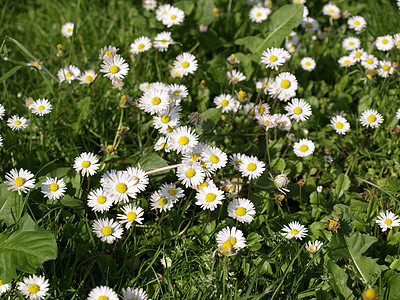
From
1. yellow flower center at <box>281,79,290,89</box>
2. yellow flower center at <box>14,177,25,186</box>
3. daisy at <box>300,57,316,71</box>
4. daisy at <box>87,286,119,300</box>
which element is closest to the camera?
daisy at <box>87,286,119,300</box>

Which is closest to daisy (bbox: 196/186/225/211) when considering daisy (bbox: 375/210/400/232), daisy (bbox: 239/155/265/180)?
daisy (bbox: 239/155/265/180)

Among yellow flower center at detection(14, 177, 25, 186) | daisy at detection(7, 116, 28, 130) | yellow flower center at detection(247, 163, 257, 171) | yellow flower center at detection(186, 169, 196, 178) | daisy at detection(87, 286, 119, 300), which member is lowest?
daisy at detection(87, 286, 119, 300)

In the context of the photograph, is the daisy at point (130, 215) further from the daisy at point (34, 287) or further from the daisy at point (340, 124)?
the daisy at point (340, 124)

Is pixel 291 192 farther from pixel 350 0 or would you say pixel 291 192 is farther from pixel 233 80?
pixel 350 0

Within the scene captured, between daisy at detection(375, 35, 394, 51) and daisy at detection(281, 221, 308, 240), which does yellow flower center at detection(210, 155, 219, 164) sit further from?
daisy at detection(375, 35, 394, 51)

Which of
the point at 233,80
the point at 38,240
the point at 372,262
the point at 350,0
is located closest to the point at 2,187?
the point at 38,240

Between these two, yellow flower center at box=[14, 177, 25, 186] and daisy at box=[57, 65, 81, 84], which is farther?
daisy at box=[57, 65, 81, 84]

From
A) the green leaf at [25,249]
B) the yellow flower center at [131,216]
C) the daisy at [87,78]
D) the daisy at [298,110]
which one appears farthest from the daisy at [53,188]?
the daisy at [298,110]
